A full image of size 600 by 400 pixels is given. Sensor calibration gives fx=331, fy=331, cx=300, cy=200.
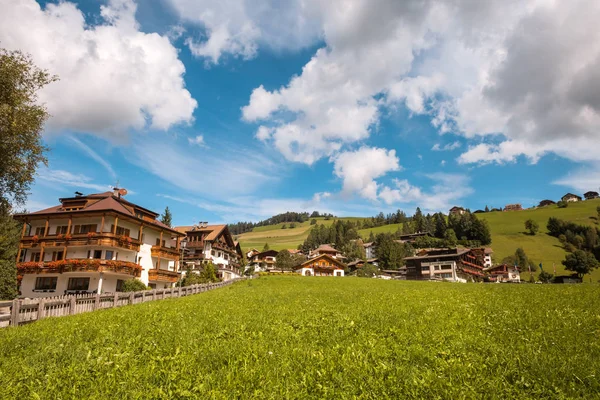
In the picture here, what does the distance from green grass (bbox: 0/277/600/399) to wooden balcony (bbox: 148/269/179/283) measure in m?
35.2

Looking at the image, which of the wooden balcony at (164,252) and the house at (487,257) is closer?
the wooden balcony at (164,252)

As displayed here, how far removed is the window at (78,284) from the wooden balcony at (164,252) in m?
9.17

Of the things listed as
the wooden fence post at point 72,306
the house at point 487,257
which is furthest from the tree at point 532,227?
the wooden fence post at point 72,306

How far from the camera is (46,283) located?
39.2 m

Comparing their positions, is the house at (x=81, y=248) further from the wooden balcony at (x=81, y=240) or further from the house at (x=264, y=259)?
the house at (x=264, y=259)

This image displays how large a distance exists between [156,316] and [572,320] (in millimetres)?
15035

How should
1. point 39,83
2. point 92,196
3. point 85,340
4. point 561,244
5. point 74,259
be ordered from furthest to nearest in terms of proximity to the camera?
point 561,244
point 92,196
point 74,259
point 39,83
point 85,340

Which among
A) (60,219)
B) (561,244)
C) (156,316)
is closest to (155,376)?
(156,316)

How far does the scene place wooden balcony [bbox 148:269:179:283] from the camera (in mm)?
44906

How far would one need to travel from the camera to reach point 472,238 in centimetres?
14738

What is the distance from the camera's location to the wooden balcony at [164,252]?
1825 inches

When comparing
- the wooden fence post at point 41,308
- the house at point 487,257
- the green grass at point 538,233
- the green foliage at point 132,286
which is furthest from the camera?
the house at point 487,257

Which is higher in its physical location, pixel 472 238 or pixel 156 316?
pixel 472 238

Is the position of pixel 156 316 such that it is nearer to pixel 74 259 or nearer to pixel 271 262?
pixel 74 259
